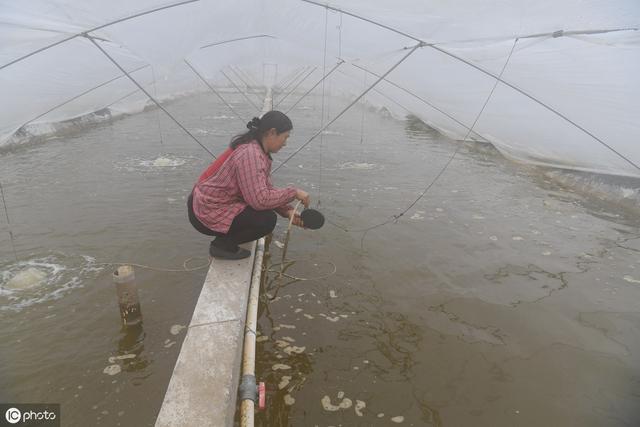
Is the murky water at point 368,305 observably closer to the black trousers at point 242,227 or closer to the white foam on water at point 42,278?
the white foam on water at point 42,278

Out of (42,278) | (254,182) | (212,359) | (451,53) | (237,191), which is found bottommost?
(42,278)

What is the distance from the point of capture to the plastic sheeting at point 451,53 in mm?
3566

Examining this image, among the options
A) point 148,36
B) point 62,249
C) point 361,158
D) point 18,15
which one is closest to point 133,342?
point 62,249

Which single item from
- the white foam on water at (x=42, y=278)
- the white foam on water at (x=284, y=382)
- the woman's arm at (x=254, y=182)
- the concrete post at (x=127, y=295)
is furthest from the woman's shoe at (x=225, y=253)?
the white foam on water at (x=42, y=278)

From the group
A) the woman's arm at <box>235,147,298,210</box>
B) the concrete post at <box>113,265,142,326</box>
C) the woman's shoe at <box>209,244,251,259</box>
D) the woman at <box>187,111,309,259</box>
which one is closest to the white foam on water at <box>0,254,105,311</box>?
the concrete post at <box>113,265,142,326</box>

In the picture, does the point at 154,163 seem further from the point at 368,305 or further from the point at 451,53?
the point at 451,53

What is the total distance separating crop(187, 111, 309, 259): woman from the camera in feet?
11.2

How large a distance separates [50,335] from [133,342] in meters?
0.76

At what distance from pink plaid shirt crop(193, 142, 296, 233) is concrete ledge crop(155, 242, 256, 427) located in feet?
1.89

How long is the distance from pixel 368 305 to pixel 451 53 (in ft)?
10.2

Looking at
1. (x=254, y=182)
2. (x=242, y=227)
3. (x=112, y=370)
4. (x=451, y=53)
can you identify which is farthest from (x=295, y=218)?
(x=451, y=53)

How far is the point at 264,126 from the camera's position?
3453mm

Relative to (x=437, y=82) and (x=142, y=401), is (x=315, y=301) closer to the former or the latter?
(x=142, y=401)

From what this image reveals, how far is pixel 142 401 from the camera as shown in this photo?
2830 mm
